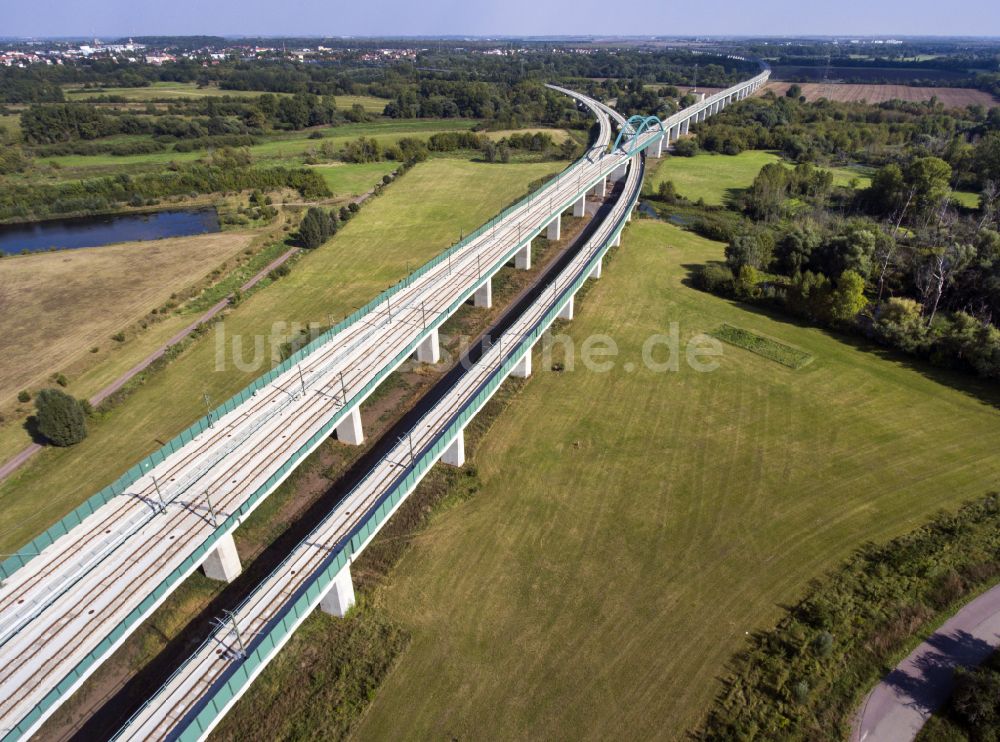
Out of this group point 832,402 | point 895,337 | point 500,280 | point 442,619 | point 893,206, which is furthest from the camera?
point 893,206

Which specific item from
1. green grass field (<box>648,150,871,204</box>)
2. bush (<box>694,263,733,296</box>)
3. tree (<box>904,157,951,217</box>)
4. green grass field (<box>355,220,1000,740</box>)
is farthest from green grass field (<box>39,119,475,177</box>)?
green grass field (<box>355,220,1000,740</box>)

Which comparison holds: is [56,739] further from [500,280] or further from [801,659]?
[500,280]

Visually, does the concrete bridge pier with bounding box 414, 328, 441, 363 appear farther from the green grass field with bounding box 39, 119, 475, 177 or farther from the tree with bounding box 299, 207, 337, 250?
the green grass field with bounding box 39, 119, 475, 177

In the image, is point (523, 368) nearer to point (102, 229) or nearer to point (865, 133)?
point (102, 229)

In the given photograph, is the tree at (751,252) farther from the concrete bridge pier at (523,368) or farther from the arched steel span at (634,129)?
the arched steel span at (634,129)

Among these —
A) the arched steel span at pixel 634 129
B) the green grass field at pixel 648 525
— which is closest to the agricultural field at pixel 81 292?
the green grass field at pixel 648 525

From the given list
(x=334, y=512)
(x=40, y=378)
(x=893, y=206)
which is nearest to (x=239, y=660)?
(x=334, y=512)
